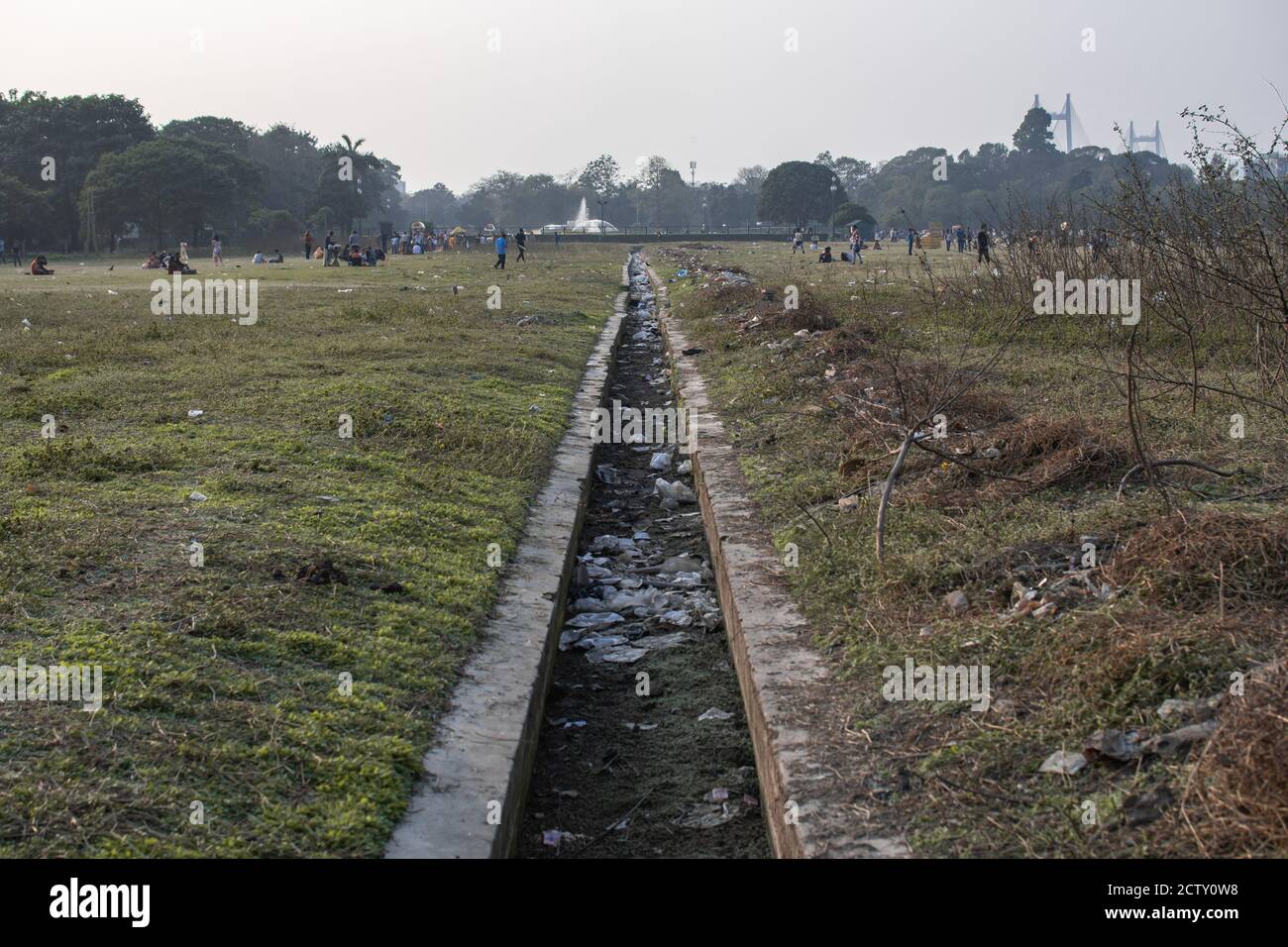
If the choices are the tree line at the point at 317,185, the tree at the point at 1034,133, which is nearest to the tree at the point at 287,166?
the tree line at the point at 317,185

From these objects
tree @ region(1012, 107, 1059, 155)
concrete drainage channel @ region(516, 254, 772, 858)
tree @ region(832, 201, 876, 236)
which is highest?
tree @ region(1012, 107, 1059, 155)

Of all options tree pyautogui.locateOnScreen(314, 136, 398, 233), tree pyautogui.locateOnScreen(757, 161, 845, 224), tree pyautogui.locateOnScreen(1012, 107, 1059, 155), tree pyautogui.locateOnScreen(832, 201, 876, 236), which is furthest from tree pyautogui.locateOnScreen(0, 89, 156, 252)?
tree pyautogui.locateOnScreen(1012, 107, 1059, 155)

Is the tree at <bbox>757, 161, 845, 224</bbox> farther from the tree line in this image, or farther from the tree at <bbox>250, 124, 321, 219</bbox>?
the tree at <bbox>250, 124, 321, 219</bbox>

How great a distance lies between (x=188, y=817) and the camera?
9.73 feet

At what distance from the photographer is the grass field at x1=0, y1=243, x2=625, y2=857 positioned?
310cm

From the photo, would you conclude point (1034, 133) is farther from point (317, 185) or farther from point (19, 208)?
point (19, 208)

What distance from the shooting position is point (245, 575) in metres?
4.74

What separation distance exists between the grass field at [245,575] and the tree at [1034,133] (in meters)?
107

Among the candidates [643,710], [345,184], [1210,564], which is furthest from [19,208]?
[1210,564]

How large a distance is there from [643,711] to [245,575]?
167cm

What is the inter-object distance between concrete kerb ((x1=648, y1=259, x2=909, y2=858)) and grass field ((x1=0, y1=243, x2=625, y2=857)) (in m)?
1.07

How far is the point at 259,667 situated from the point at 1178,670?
9.22 ft

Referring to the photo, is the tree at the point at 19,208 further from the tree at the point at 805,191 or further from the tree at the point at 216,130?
the tree at the point at 805,191
